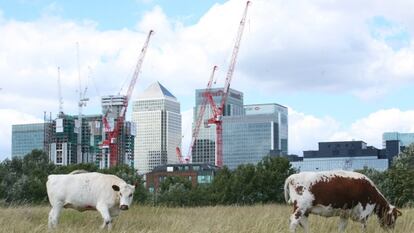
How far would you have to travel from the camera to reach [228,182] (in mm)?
79438

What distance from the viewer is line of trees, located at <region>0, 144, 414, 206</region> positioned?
56.7 meters

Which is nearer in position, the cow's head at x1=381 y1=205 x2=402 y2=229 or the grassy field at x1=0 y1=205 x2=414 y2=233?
the grassy field at x1=0 y1=205 x2=414 y2=233

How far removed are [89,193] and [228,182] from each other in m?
62.7

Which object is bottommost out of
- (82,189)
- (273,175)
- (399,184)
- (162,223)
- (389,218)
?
(399,184)

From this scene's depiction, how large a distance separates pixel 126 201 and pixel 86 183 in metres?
1.40

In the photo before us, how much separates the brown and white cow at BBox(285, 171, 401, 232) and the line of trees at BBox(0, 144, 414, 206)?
35.9m

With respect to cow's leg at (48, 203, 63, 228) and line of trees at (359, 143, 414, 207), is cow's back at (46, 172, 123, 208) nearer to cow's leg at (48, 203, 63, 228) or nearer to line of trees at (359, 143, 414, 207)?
cow's leg at (48, 203, 63, 228)

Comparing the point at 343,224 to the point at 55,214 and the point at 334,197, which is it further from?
the point at 55,214

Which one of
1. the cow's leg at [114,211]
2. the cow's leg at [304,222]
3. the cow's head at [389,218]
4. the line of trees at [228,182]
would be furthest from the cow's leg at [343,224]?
the line of trees at [228,182]

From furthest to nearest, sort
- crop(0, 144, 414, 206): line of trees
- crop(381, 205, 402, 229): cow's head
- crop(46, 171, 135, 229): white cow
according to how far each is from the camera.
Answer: crop(0, 144, 414, 206): line of trees < crop(46, 171, 135, 229): white cow < crop(381, 205, 402, 229): cow's head

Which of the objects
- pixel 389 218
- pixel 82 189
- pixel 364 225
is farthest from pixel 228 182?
pixel 364 225

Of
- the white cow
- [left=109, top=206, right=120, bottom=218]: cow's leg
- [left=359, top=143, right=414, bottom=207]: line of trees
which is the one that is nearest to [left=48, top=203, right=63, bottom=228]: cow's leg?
the white cow

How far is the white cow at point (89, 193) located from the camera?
1689 centimetres

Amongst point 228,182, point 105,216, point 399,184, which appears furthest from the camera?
point 228,182
